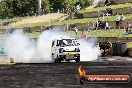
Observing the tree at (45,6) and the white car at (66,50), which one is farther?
the tree at (45,6)

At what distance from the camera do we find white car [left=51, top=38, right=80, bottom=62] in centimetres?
3631

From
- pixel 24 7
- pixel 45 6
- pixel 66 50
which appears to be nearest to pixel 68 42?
pixel 66 50

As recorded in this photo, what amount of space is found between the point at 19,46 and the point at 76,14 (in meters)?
35.6

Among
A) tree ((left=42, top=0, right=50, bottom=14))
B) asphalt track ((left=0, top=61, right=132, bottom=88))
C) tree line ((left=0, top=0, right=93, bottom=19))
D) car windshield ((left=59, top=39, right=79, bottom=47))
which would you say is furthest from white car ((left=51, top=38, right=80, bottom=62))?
tree line ((left=0, top=0, right=93, bottom=19))

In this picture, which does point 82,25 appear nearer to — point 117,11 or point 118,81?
point 117,11

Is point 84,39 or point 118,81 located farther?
point 84,39

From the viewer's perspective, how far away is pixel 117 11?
218 ft

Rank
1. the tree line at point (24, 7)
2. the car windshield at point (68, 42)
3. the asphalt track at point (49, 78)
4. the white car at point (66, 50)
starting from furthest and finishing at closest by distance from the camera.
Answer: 1. the tree line at point (24, 7)
2. the car windshield at point (68, 42)
3. the white car at point (66, 50)
4. the asphalt track at point (49, 78)

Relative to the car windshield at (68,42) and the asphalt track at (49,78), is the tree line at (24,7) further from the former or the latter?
the asphalt track at (49,78)

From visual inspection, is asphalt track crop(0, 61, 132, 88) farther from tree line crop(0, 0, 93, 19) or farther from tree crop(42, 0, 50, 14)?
tree line crop(0, 0, 93, 19)

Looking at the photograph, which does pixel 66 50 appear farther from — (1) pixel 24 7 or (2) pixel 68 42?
(1) pixel 24 7

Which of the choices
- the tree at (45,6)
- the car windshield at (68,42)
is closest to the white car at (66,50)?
the car windshield at (68,42)

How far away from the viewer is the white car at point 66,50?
1430 inches

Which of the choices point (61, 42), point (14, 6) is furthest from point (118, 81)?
point (14, 6)
